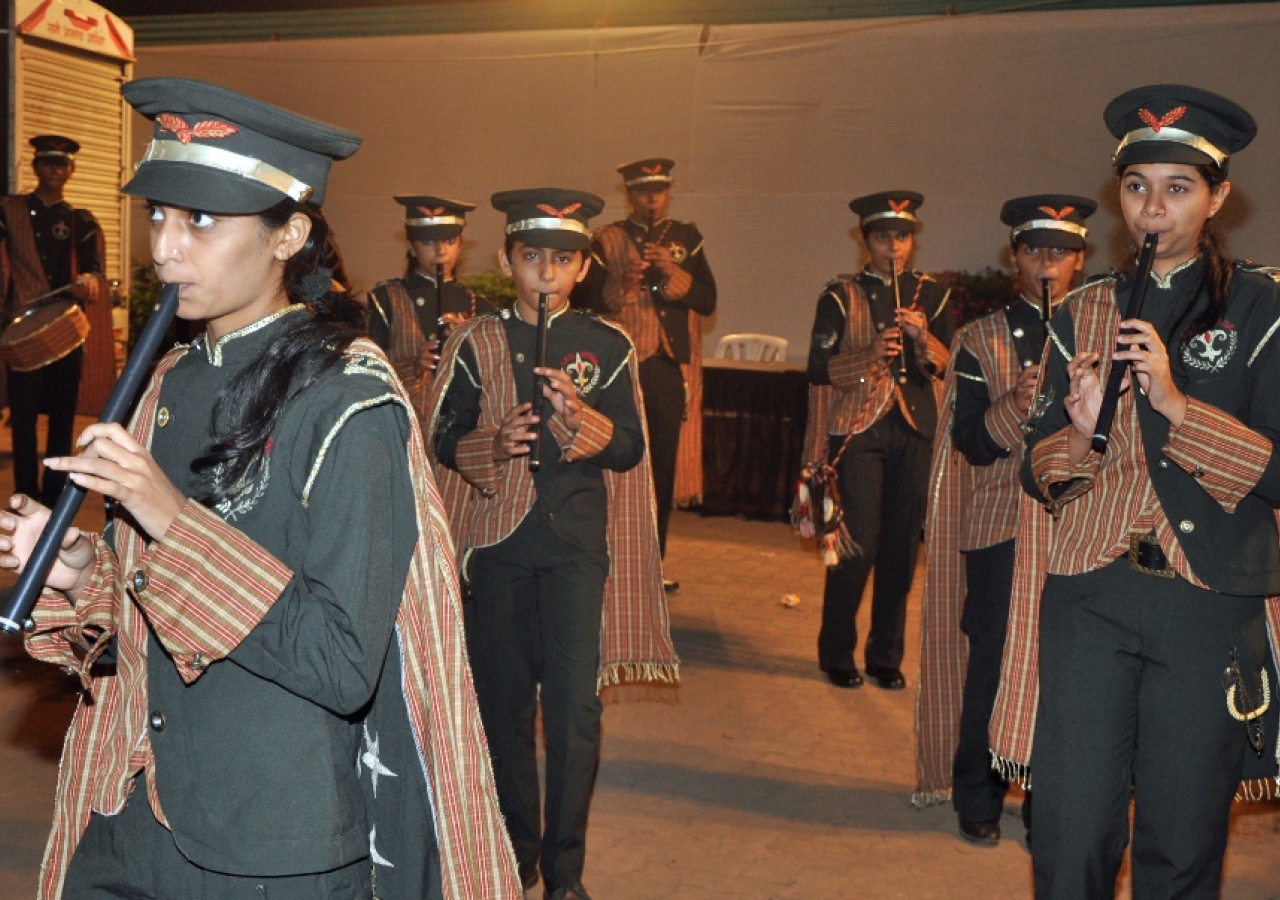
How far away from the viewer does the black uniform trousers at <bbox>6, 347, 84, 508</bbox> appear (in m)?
8.80

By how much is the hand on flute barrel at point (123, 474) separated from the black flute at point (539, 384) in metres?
2.30

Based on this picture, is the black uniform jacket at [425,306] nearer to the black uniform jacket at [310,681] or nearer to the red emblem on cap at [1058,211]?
the red emblem on cap at [1058,211]

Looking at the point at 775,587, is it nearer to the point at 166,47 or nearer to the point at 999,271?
the point at 999,271

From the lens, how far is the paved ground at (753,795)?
15.0ft

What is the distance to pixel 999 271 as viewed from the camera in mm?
11883

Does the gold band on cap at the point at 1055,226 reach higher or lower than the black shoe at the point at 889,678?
higher

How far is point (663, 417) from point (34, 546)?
596 cm

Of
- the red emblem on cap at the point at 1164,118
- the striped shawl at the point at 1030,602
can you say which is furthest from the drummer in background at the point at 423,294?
the red emblem on cap at the point at 1164,118

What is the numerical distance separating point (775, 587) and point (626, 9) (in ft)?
24.6

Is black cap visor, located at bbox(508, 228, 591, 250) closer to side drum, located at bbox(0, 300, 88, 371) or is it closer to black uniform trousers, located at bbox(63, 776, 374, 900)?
black uniform trousers, located at bbox(63, 776, 374, 900)

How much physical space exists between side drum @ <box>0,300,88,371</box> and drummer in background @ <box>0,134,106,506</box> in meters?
0.70

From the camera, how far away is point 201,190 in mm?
2043

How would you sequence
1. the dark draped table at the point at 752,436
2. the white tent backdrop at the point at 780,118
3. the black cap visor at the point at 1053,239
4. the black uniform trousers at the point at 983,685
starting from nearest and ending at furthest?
the black uniform trousers at the point at 983,685 → the black cap visor at the point at 1053,239 → the dark draped table at the point at 752,436 → the white tent backdrop at the point at 780,118

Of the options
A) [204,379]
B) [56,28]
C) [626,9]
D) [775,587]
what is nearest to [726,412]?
[775,587]
